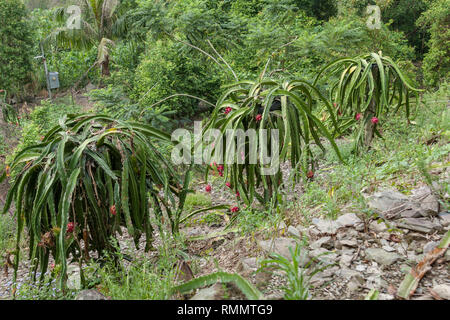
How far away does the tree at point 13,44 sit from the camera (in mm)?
11031

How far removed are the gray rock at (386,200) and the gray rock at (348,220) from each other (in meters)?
0.13

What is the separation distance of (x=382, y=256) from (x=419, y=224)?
359mm

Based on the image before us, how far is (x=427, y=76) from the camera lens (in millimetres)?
8203

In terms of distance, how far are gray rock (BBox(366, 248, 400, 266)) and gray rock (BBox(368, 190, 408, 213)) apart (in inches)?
14.6

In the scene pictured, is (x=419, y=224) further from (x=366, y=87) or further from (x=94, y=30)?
(x=94, y=30)

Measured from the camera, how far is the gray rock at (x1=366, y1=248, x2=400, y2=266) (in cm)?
182

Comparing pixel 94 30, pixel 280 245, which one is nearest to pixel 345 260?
pixel 280 245

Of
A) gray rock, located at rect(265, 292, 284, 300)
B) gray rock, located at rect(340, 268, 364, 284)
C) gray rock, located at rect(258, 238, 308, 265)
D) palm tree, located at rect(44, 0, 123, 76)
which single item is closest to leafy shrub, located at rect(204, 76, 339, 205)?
gray rock, located at rect(258, 238, 308, 265)

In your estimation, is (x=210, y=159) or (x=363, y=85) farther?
(x=363, y=85)

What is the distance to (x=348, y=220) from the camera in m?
2.20
